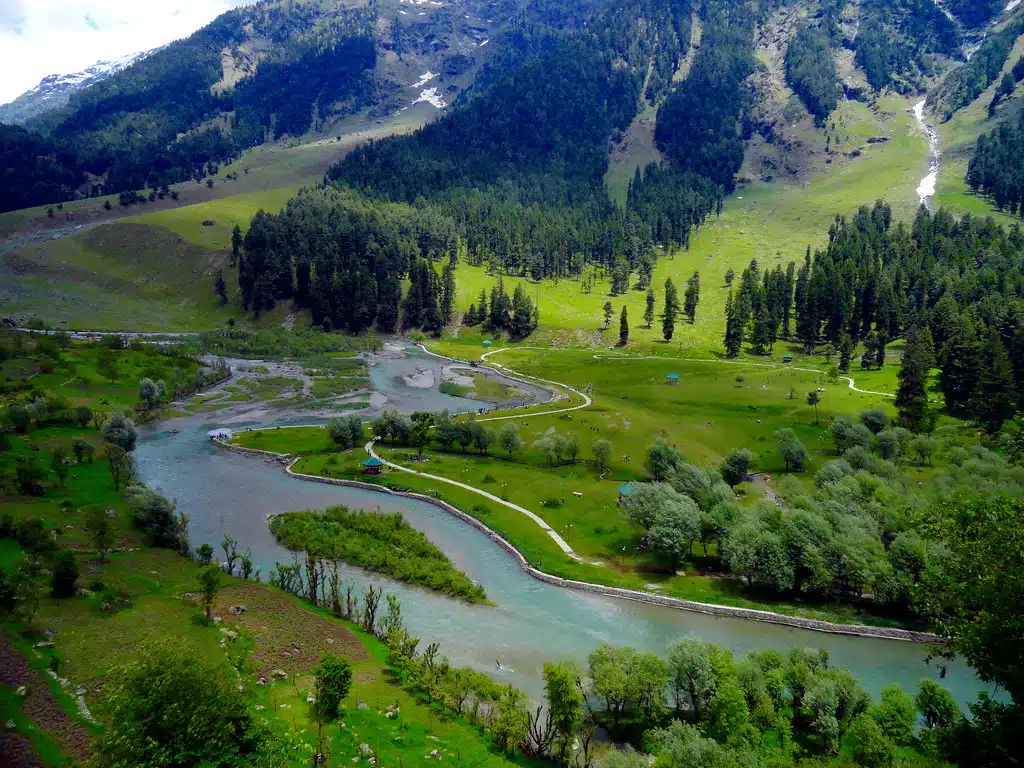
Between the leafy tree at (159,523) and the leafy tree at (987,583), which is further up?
the leafy tree at (987,583)

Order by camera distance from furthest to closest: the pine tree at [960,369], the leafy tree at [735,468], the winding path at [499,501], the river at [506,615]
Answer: the pine tree at [960,369]
the leafy tree at [735,468]
the winding path at [499,501]
the river at [506,615]

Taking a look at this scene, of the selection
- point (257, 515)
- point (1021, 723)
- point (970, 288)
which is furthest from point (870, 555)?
point (970, 288)

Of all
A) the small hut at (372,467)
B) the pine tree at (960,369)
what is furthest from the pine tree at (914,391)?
the small hut at (372,467)

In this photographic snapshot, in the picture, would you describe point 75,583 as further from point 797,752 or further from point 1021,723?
point 1021,723

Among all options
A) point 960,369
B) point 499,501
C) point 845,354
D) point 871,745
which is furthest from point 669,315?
point 871,745

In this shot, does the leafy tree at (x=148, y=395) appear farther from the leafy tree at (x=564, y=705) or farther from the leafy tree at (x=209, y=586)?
the leafy tree at (x=564, y=705)

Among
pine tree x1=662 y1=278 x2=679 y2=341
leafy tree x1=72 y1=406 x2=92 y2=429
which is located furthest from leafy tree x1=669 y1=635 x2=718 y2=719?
pine tree x1=662 y1=278 x2=679 y2=341
